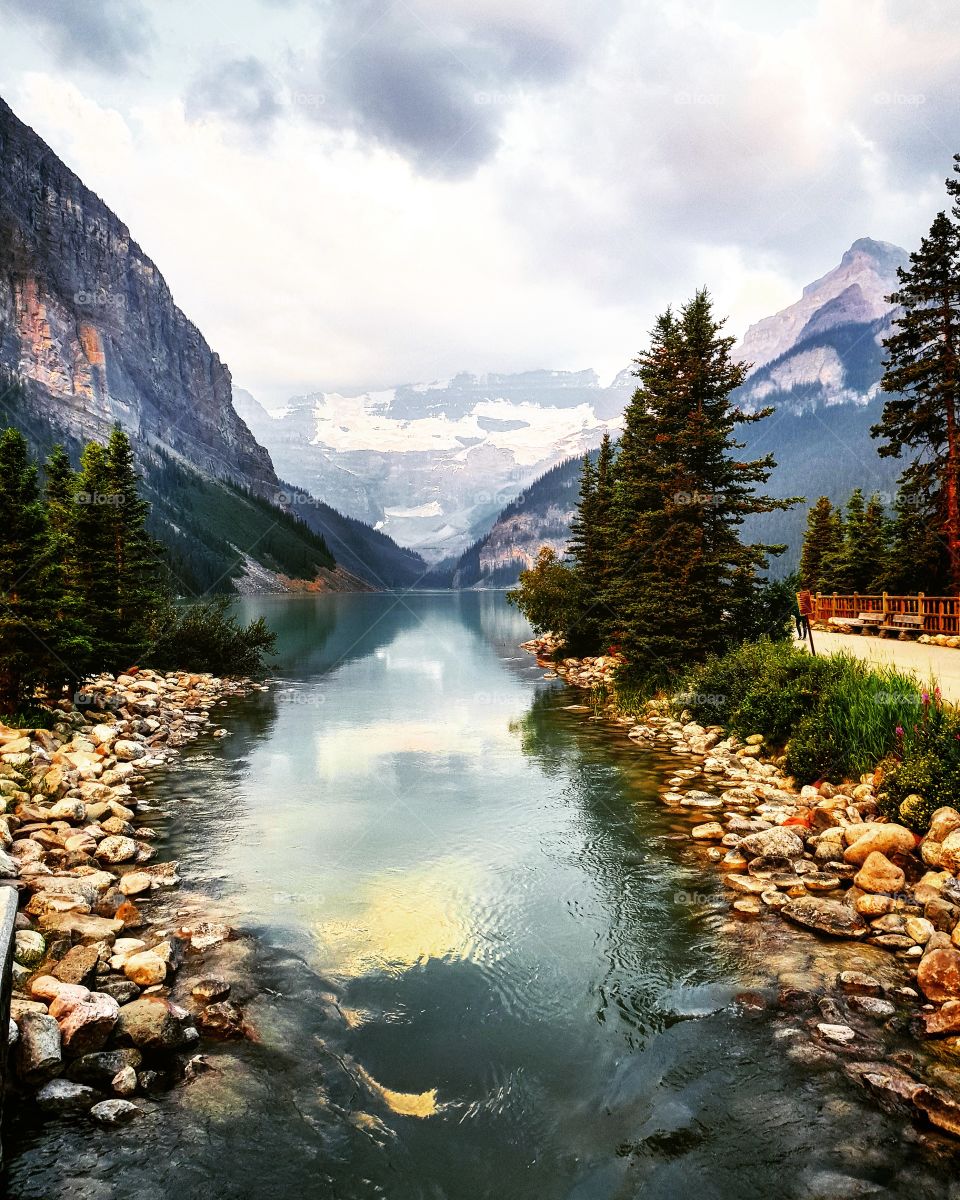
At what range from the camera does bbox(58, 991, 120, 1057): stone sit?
715cm

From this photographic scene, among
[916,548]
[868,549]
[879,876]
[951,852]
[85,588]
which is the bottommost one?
[879,876]

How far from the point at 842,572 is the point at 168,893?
5199 centimetres

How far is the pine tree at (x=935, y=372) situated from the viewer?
29.5 meters

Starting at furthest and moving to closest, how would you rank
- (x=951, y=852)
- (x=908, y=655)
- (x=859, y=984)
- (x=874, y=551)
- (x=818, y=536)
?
(x=818, y=536), (x=874, y=551), (x=908, y=655), (x=951, y=852), (x=859, y=984)

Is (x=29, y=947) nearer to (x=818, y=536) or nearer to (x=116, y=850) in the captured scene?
(x=116, y=850)

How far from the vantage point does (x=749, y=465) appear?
89.7 ft

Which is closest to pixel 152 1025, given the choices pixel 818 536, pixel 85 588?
pixel 85 588

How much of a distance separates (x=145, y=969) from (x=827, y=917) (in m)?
9.56

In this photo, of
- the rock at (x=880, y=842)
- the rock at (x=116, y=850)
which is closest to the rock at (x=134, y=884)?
the rock at (x=116, y=850)

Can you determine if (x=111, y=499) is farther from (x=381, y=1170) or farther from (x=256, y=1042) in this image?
(x=381, y=1170)

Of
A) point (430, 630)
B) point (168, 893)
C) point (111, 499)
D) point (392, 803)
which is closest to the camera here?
point (168, 893)

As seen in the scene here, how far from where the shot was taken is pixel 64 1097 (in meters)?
6.54

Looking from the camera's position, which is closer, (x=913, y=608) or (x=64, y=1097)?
(x=64, y=1097)

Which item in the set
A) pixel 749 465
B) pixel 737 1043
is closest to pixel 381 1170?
pixel 737 1043
